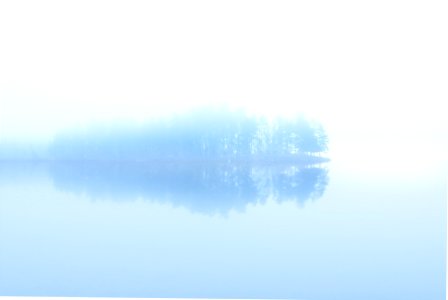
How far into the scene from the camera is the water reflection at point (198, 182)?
379 cm

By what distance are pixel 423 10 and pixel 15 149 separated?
2.53 metres

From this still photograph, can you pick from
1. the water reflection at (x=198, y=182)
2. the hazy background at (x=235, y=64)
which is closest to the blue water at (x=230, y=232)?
the water reflection at (x=198, y=182)

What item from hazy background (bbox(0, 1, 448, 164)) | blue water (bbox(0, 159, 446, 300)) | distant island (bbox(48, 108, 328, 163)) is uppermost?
hazy background (bbox(0, 1, 448, 164))

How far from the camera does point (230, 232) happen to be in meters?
3.77

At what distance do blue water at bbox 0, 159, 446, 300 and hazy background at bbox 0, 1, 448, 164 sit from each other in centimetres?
29

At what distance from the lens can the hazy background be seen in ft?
12.3

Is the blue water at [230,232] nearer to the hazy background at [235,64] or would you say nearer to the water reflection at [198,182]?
the water reflection at [198,182]

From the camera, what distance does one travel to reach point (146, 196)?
150 inches

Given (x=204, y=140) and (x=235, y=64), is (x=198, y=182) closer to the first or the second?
(x=204, y=140)

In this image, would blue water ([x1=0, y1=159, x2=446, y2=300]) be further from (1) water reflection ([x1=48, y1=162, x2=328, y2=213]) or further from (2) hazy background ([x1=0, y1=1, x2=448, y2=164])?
(2) hazy background ([x1=0, y1=1, x2=448, y2=164])

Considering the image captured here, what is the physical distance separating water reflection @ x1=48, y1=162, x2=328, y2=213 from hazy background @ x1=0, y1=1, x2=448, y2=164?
0.88 feet

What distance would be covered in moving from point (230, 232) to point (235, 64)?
0.99 m

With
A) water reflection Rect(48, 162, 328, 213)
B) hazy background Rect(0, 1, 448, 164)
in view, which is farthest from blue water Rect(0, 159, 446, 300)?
hazy background Rect(0, 1, 448, 164)

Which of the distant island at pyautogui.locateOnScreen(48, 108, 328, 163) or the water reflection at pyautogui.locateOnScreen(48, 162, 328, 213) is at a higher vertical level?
the distant island at pyautogui.locateOnScreen(48, 108, 328, 163)
